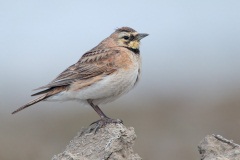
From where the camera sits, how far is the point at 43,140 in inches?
739

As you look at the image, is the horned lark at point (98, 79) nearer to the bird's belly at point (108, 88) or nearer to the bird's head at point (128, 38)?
the bird's belly at point (108, 88)

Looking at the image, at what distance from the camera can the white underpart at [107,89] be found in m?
11.4

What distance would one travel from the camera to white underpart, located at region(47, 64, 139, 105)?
11.4m

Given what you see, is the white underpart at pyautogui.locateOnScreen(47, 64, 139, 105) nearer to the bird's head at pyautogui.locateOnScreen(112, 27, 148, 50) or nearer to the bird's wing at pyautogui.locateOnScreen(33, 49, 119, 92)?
the bird's wing at pyautogui.locateOnScreen(33, 49, 119, 92)

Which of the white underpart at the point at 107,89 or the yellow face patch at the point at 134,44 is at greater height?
the yellow face patch at the point at 134,44

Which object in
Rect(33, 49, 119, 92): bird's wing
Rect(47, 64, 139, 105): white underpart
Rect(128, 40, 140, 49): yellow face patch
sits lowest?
Rect(47, 64, 139, 105): white underpart

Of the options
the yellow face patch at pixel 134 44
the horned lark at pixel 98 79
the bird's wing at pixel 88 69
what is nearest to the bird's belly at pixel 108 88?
the horned lark at pixel 98 79

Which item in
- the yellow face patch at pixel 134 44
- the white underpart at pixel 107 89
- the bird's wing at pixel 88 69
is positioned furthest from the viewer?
the yellow face patch at pixel 134 44

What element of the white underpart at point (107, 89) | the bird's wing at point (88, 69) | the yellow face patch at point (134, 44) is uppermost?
the yellow face patch at point (134, 44)

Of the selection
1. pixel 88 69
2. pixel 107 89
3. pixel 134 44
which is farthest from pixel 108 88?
pixel 134 44

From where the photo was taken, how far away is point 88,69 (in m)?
11.8

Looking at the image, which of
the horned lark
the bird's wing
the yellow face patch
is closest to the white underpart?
the horned lark

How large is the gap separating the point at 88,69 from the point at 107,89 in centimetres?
56

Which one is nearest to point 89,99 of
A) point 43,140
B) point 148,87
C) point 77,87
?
point 77,87
